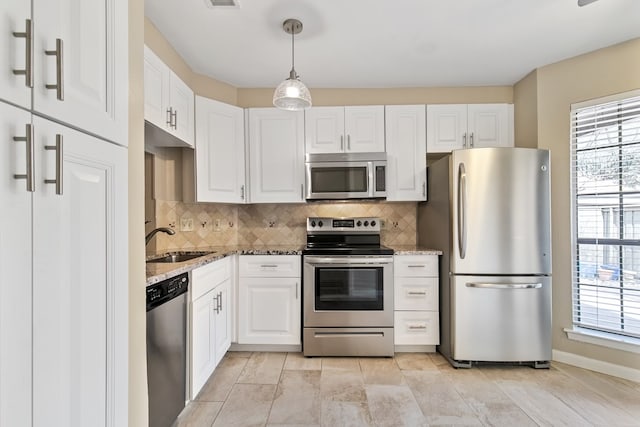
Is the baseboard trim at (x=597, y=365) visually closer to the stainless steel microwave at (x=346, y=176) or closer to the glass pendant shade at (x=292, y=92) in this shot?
the stainless steel microwave at (x=346, y=176)

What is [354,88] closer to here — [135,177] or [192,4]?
[192,4]

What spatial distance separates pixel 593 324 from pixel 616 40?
7.01 feet

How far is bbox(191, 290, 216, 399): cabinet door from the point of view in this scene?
6.32 ft

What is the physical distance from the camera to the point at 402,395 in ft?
6.91

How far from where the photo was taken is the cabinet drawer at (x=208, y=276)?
195 centimetres

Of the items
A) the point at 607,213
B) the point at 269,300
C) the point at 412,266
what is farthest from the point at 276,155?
the point at 607,213

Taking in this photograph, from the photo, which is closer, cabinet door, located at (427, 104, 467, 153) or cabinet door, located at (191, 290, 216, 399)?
cabinet door, located at (191, 290, 216, 399)

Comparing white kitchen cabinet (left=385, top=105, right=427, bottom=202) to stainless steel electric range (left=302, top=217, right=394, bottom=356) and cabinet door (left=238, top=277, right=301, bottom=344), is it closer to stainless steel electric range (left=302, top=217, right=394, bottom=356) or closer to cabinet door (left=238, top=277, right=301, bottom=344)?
stainless steel electric range (left=302, top=217, right=394, bottom=356)

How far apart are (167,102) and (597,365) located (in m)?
3.69

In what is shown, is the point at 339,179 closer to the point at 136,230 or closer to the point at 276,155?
the point at 276,155

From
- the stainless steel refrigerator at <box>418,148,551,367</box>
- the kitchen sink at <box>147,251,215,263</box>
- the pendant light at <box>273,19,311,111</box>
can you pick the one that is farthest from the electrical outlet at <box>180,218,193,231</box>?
the stainless steel refrigerator at <box>418,148,551,367</box>

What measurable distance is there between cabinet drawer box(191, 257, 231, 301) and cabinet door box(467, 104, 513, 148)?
246cm

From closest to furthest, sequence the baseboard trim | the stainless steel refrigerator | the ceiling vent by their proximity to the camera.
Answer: the ceiling vent, the baseboard trim, the stainless steel refrigerator
